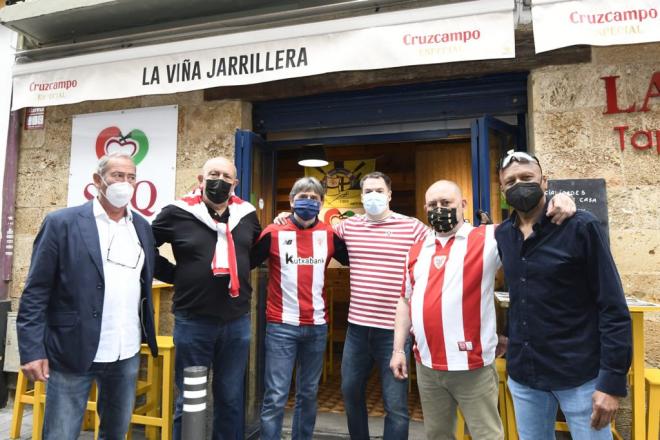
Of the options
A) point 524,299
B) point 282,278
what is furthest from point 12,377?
point 524,299

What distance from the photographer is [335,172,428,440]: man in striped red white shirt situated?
2.63 metres

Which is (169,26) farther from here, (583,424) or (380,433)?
(583,424)

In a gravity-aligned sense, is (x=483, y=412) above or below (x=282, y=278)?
below

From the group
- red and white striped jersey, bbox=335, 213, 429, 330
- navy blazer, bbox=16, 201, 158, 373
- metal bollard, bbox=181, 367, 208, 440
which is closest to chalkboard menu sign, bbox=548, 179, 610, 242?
red and white striped jersey, bbox=335, 213, 429, 330

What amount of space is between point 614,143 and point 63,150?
4967mm

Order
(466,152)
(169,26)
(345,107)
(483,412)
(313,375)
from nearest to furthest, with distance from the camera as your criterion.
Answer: (483,412) → (313,375) → (345,107) → (169,26) → (466,152)

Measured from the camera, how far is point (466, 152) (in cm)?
600

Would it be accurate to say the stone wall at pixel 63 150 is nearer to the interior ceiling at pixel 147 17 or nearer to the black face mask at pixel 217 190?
the interior ceiling at pixel 147 17

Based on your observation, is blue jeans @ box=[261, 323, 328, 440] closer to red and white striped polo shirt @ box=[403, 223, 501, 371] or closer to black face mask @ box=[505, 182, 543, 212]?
red and white striped polo shirt @ box=[403, 223, 501, 371]

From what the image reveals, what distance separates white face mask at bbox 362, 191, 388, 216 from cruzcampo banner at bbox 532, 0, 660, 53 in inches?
56.4

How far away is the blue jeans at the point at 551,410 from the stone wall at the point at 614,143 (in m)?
1.67

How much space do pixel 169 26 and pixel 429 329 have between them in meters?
3.83

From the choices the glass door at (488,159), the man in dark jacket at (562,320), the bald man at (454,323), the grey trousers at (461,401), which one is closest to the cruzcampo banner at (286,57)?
the glass door at (488,159)

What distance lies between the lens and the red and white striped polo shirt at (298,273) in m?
2.77
